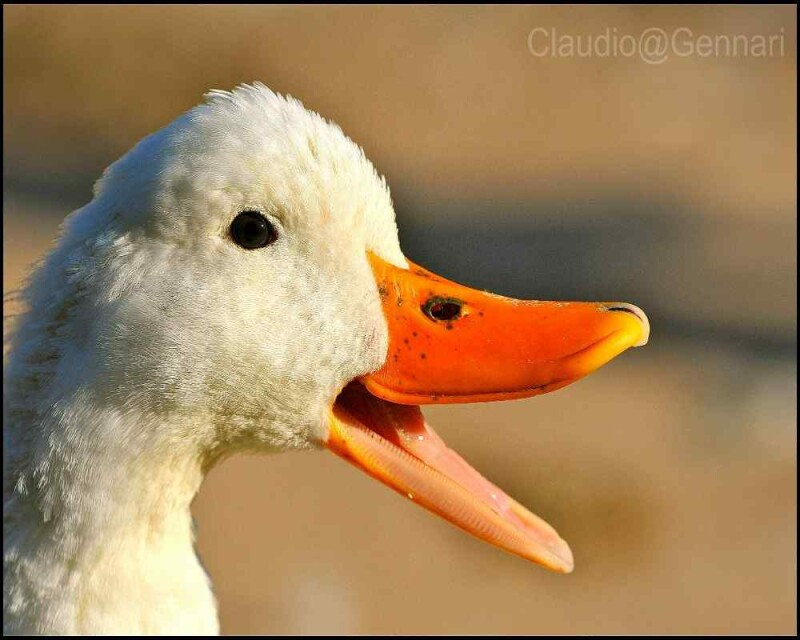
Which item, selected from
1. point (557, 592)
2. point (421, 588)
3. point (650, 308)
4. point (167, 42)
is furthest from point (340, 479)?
point (167, 42)

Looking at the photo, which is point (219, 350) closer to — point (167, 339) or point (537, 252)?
point (167, 339)

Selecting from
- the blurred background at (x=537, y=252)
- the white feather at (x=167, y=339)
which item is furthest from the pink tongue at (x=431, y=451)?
the blurred background at (x=537, y=252)

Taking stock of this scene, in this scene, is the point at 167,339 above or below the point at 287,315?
below

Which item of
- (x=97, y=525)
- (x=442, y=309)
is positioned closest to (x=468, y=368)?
(x=442, y=309)

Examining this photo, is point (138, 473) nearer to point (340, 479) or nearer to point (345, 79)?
point (340, 479)

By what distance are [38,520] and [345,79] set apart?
7986 millimetres

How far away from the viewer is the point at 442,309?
235cm

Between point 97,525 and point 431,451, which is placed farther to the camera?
point 431,451

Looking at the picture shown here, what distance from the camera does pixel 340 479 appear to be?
629cm

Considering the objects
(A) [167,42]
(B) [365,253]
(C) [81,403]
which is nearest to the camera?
(C) [81,403]

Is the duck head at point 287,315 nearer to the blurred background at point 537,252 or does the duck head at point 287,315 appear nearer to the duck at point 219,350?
the duck at point 219,350

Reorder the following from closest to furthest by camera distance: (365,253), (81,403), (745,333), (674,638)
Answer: (81,403), (365,253), (674,638), (745,333)

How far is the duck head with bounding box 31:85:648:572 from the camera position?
7.07ft

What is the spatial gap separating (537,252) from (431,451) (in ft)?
18.1
